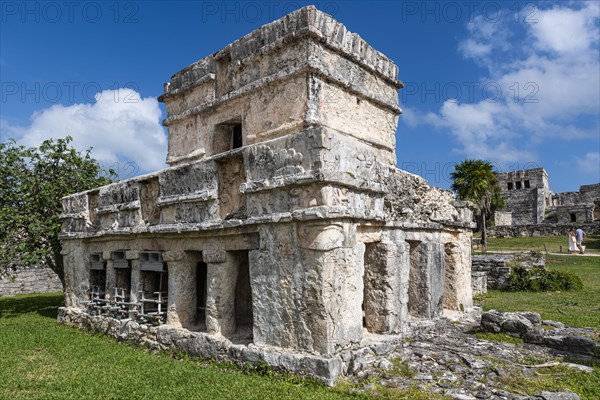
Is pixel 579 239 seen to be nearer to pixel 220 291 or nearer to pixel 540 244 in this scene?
pixel 540 244

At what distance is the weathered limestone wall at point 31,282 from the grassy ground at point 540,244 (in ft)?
74.5

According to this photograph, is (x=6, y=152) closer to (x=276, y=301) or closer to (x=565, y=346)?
(x=276, y=301)

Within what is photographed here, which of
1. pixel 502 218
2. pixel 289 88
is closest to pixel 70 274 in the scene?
pixel 289 88

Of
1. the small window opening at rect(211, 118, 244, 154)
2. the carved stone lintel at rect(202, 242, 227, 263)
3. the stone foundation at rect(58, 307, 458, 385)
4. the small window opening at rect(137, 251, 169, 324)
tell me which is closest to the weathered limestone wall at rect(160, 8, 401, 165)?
the small window opening at rect(211, 118, 244, 154)

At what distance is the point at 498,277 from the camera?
1491 centimetres

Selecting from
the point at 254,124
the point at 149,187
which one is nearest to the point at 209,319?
the point at 149,187

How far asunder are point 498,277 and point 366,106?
30.7 feet

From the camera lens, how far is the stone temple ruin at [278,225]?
5.22 meters

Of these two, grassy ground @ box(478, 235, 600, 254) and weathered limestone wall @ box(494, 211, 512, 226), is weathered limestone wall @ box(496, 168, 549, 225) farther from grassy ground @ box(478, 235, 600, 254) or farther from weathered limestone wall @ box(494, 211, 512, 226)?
grassy ground @ box(478, 235, 600, 254)

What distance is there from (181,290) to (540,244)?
25.1m

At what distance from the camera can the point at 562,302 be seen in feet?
37.2

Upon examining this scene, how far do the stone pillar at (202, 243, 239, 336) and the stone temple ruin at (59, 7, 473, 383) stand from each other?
0.07 ft

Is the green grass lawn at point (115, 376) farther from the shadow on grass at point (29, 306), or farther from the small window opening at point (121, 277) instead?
the shadow on grass at point (29, 306)

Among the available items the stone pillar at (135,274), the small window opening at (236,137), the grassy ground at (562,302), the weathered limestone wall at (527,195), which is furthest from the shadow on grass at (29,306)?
the weathered limestone wall at (527,195)
